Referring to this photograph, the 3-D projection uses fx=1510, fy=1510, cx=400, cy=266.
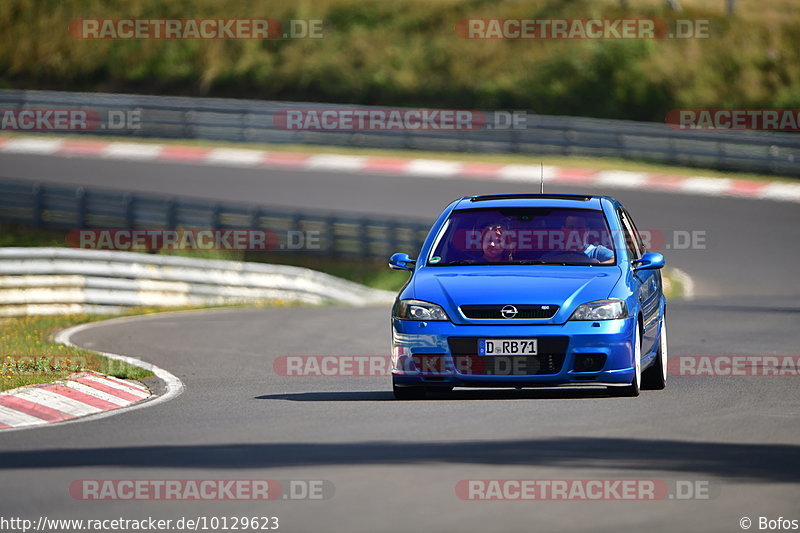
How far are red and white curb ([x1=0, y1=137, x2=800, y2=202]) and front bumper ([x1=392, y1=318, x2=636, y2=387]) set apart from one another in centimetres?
2465

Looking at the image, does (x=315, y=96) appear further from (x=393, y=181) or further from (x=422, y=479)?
(x=422, y=479)

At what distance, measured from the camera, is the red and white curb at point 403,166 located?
35625 mm

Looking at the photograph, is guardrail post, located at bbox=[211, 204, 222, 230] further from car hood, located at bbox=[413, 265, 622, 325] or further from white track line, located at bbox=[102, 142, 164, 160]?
car hood, located at bbox=[413, 265, 622, 325]

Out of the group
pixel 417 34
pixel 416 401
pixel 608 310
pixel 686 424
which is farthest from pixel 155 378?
pixel 417 34

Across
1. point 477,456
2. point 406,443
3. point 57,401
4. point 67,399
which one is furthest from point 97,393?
point 477,456

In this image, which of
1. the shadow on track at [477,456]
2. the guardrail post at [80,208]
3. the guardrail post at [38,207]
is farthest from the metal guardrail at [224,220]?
the shadow on track at [477,456]

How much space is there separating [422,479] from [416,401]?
3606mm

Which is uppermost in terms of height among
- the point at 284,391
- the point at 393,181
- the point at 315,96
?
the point at 315,96

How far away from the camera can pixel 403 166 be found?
38.2m

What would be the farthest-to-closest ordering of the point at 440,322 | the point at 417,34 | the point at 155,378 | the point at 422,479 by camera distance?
the point at 417,34, the point at 155,378, the point at 440,322, the point at 422,479

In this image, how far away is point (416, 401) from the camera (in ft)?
37.6

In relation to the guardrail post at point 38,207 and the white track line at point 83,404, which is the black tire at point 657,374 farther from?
the guardrail post at point 38,207

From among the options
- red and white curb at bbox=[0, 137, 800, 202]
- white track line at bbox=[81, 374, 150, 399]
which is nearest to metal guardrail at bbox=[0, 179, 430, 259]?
red and white curb at bbox=[0, 137, 800, 202]

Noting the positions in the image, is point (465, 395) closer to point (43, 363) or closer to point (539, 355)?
point (539, 355)
